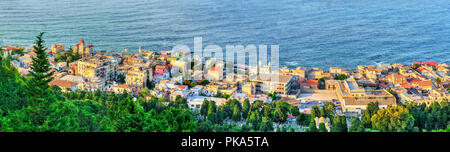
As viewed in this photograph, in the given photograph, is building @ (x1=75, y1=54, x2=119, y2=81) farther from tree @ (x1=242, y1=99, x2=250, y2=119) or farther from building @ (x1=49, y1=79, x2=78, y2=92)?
tree @ (x1=242, y1=99, x2=250, y2=119)

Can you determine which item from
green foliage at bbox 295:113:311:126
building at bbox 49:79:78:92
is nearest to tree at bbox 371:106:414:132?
green foliage at bbox 295:113:311:126

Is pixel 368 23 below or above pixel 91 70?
above

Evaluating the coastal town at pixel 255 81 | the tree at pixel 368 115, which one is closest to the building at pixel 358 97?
the coastal town at pixel 255 81

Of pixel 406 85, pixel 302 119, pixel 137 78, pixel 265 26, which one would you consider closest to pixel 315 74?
pixel 406 85

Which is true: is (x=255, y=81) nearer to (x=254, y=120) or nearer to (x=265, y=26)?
(x=254, y=120)
